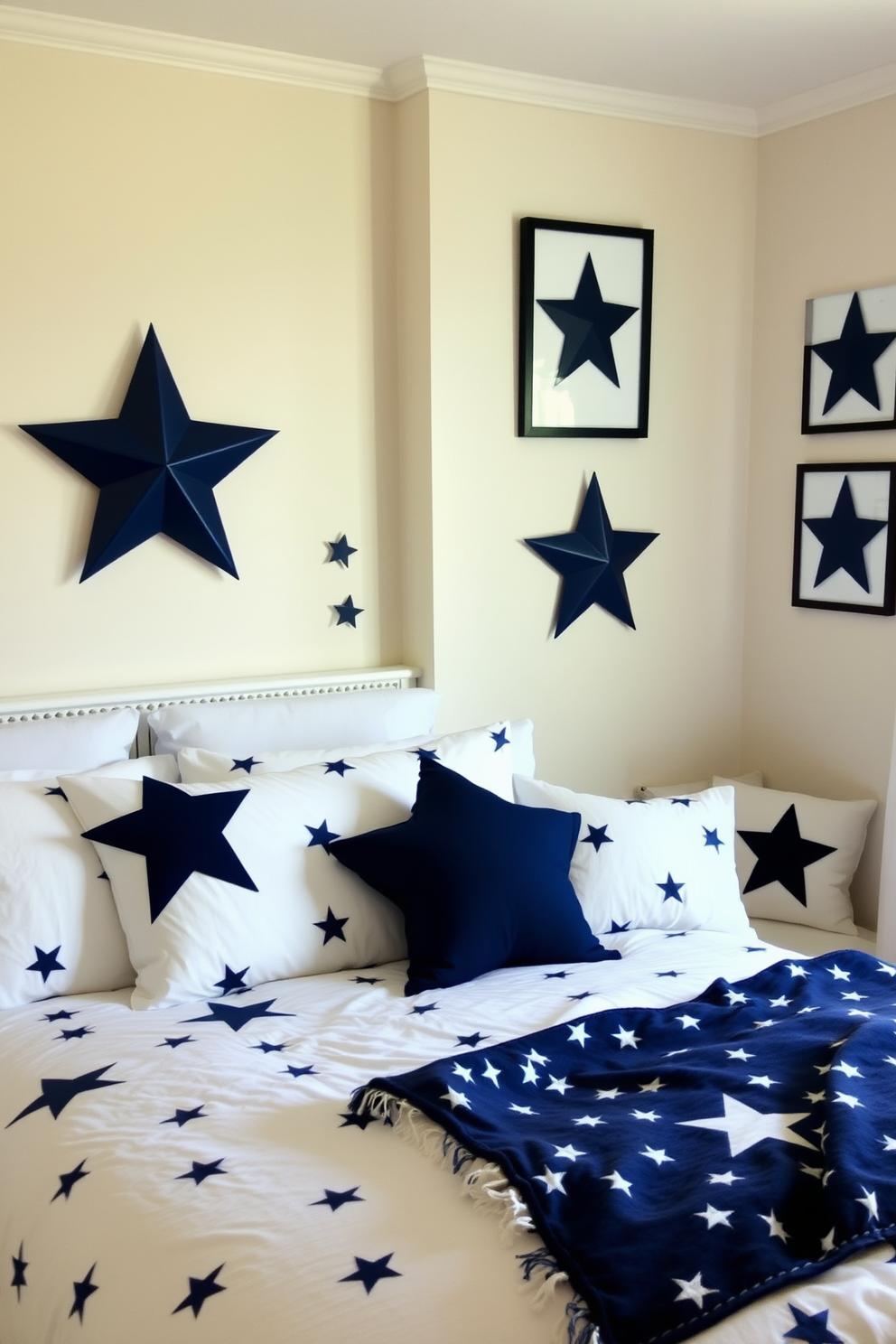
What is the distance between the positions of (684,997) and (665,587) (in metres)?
1.58

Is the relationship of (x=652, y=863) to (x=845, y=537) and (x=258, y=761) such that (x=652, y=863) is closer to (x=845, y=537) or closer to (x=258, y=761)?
(x=258, y=761)

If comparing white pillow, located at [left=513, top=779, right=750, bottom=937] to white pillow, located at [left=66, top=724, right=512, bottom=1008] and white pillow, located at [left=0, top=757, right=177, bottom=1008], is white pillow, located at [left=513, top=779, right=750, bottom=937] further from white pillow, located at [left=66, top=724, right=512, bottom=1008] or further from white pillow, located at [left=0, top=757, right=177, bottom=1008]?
white pillow, located at [left=0, top=757, right=177, bottom=1008]

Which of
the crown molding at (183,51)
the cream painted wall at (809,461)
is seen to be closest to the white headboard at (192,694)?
the cream painted wall at (809,461)

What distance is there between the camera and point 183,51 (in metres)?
2.77

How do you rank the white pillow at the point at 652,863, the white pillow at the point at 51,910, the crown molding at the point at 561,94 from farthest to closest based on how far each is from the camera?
the crown molding at the point at 561,94 < the white pillow at the point at 652,863 < the white pillow at the point at 51,910

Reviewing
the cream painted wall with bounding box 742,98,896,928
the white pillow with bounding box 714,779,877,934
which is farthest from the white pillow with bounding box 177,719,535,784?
the cream painted wall with bounding box 742,98,896,928

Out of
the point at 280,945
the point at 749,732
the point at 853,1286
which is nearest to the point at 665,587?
the point at 749,732

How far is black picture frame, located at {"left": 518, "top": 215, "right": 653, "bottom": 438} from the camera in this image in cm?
314

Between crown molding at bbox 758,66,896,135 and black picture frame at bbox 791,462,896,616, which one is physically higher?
crown molding at bbox 758,66,896,135

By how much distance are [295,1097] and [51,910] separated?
0.68 m

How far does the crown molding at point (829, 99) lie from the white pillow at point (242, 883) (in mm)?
2158

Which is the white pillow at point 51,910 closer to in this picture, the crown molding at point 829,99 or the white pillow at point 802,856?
the white pillow at point 802,856

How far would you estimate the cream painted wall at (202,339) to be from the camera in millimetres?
2699

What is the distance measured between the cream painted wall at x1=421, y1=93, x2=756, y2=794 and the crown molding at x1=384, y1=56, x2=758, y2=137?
0.09 ft
